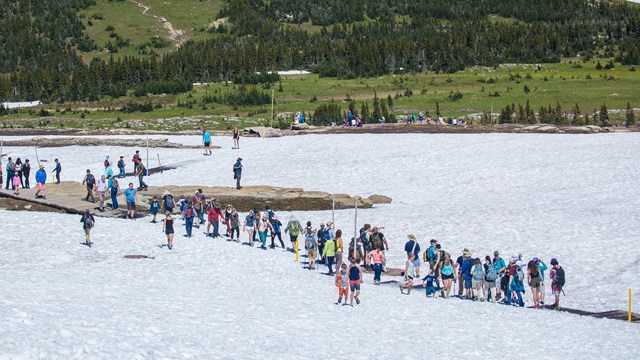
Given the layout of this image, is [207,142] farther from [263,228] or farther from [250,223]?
[263,228]

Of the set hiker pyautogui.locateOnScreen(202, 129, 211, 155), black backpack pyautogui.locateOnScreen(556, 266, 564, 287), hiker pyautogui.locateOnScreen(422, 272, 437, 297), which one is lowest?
hiker pyautogui.locateOnScreen(422, 272, 437, 297)

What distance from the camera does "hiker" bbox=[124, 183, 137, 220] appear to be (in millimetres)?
37625

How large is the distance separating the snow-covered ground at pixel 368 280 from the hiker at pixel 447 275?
0.75 m

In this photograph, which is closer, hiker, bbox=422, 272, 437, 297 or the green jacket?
hiker, bbox=422, 272, 437, 297

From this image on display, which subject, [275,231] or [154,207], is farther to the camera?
[154,207]

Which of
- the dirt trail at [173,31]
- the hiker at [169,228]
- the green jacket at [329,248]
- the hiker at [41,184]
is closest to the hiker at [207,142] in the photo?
the hiker at [41,184]

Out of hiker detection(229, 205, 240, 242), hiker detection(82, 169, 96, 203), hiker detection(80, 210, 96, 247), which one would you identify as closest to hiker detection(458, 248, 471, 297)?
hiker detection(229, 205, 240, 242)

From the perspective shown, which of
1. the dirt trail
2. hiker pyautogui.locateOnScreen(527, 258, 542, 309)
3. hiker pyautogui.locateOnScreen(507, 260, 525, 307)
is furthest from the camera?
the dirt trail

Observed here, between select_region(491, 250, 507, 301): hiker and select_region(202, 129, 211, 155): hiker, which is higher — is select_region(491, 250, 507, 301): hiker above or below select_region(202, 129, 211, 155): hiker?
below

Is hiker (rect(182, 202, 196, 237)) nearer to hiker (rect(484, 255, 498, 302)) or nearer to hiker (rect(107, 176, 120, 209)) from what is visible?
hiker (rect(107, 176, 120, 209))

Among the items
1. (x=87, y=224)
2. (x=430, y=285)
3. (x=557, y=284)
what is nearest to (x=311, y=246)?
(x=430, y=285)

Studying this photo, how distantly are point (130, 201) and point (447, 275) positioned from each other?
15029 millimetres

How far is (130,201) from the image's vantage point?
37.8 m

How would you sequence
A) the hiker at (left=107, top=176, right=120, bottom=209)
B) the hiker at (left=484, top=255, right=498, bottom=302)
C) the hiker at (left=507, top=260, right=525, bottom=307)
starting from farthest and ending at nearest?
the hiker at (left=107, top=176, right=120, bottom=209)
the hiker at (left=484, top=255, right=498, bottom=302)
the hiker at (left=507, top=260, right=525, bottom=307)
